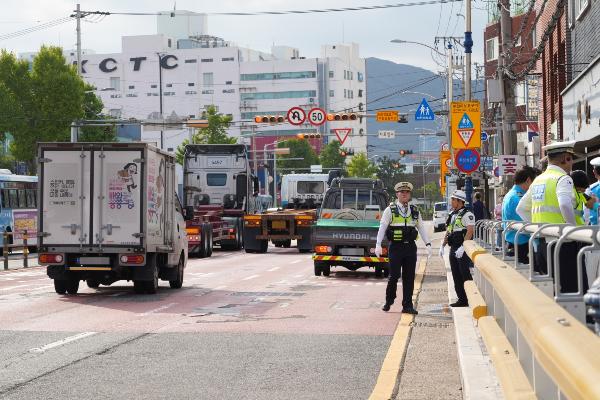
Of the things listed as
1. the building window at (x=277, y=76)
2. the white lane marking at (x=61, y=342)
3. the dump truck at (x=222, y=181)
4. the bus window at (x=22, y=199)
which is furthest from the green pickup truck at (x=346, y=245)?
the building window at (x=277, y=76)

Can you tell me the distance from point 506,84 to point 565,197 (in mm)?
19027

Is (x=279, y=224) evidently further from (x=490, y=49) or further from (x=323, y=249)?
(x=490, y=49)

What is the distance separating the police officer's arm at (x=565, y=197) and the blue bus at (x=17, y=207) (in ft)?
118

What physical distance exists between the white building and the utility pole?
140787 mm

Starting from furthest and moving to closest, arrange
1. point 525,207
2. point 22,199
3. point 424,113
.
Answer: point 424,113
point 22,199
point 525,207

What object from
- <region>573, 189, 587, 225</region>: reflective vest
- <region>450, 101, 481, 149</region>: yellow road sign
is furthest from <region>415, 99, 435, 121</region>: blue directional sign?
<region>573, 189, 587, 225</region>: reflective vest

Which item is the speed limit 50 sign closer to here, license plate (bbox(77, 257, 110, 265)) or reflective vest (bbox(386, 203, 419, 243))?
license plate (bbox(77, 257, 110, 265))

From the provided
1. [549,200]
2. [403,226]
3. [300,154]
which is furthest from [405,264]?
[300,154]

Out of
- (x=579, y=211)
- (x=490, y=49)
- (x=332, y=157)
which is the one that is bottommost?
(x=579, y=211)

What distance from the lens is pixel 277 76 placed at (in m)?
177

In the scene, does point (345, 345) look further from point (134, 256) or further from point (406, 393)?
point (134, 256)

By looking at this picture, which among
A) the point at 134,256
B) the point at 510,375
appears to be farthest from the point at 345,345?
the point at 134,256

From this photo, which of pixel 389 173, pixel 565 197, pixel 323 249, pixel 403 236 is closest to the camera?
pixel 565 197

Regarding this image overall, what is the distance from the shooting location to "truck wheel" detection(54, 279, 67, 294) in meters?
20.4
